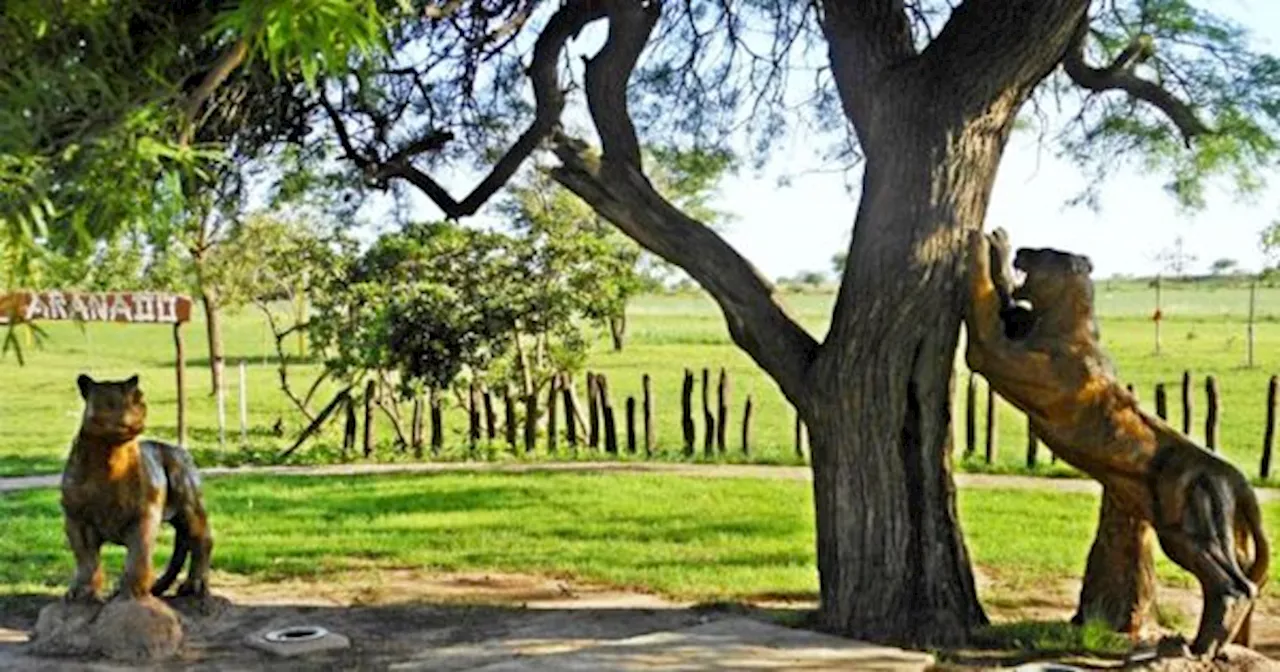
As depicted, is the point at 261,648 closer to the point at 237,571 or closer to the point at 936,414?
the point at 237,571

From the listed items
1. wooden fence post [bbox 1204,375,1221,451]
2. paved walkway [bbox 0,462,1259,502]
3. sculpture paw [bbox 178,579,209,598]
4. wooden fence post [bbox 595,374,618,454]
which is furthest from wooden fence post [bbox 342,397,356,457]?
wooden fence post [bbox 1204,375,1221,451]

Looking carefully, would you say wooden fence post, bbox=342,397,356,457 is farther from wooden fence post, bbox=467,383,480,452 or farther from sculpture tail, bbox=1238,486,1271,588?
sculpture tail, bbox=1238,486,1271,588

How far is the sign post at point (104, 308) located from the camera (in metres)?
2.92

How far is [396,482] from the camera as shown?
13336 mm

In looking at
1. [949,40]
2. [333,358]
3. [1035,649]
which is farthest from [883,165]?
[333,358]

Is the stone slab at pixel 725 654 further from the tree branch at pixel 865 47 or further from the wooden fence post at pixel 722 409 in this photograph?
the wooden fence post at pixel 722 409

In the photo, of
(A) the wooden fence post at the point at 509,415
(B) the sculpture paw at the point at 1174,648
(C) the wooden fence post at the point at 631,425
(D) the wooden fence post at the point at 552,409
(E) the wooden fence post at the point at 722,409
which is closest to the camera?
(B) the sculpture paw at the point at 1174,648

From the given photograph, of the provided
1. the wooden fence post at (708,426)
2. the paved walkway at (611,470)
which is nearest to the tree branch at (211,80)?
the paved walkway at (611,470)

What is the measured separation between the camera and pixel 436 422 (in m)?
16.6

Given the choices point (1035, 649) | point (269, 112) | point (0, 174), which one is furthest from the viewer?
point (269, 112)

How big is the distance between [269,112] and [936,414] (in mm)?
4011

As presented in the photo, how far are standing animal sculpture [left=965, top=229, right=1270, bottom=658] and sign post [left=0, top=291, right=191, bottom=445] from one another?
348cm

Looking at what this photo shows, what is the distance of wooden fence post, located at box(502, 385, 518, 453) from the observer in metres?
Result: 16.8

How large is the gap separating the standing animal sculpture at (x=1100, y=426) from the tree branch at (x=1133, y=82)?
7.48 feet
